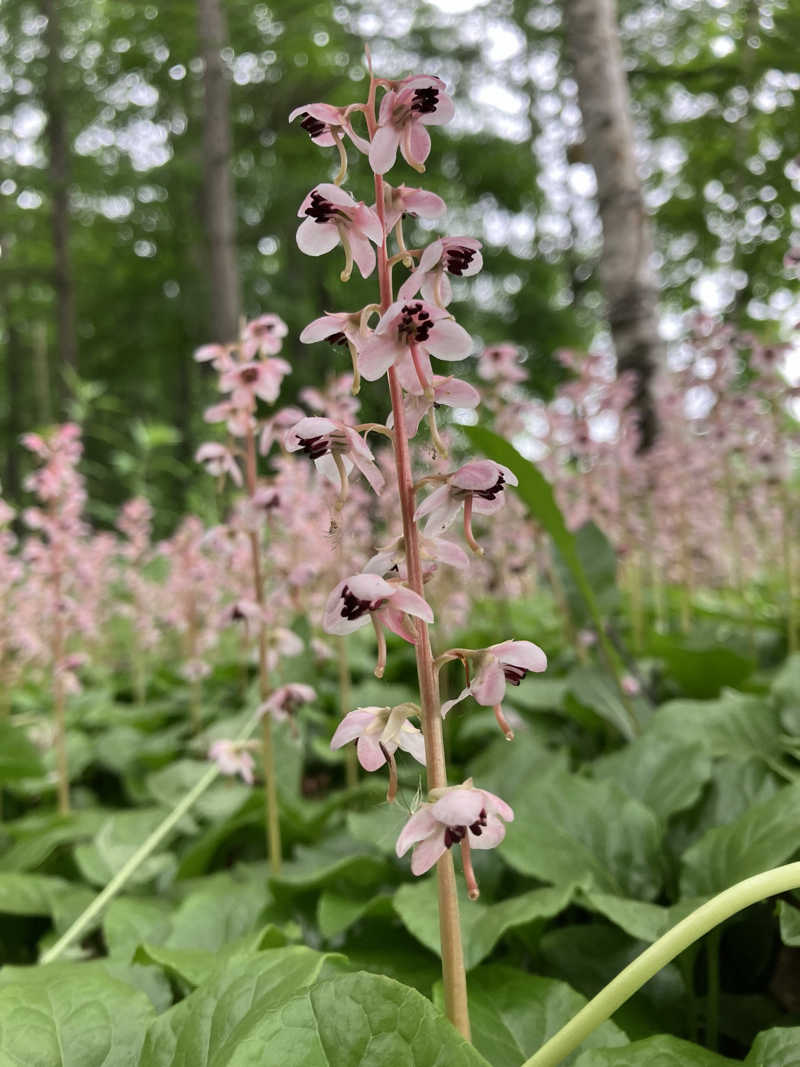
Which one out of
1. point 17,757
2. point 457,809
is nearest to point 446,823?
point 457,809

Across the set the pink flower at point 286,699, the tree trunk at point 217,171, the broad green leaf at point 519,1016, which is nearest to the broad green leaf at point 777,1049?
the broad green leaf at point 519,1016

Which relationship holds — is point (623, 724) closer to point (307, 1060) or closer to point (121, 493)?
point (307, 1060)

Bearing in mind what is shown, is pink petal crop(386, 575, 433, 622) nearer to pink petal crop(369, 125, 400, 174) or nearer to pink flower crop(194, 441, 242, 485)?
pink petal crop(369, 125, 400, 174)

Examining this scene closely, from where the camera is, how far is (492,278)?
13.1 meters

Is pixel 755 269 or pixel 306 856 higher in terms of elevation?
pixel 755 269

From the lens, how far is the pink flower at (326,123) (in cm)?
84

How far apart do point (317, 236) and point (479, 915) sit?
1.03 meters

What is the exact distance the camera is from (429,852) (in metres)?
0.79

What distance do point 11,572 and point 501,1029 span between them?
2.91m

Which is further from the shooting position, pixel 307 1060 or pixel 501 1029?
pixel 501 1029

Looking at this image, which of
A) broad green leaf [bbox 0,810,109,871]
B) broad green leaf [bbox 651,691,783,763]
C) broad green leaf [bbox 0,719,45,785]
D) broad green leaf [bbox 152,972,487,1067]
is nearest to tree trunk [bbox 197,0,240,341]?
broad green leaf [bbox 0,719,45,785]

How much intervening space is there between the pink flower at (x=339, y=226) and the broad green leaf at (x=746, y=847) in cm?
97

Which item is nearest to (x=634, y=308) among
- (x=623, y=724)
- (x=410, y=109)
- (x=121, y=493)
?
(x=623, y=724)

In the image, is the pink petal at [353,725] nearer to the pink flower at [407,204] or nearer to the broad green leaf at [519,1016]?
the broad green leaf at [519,1016]
